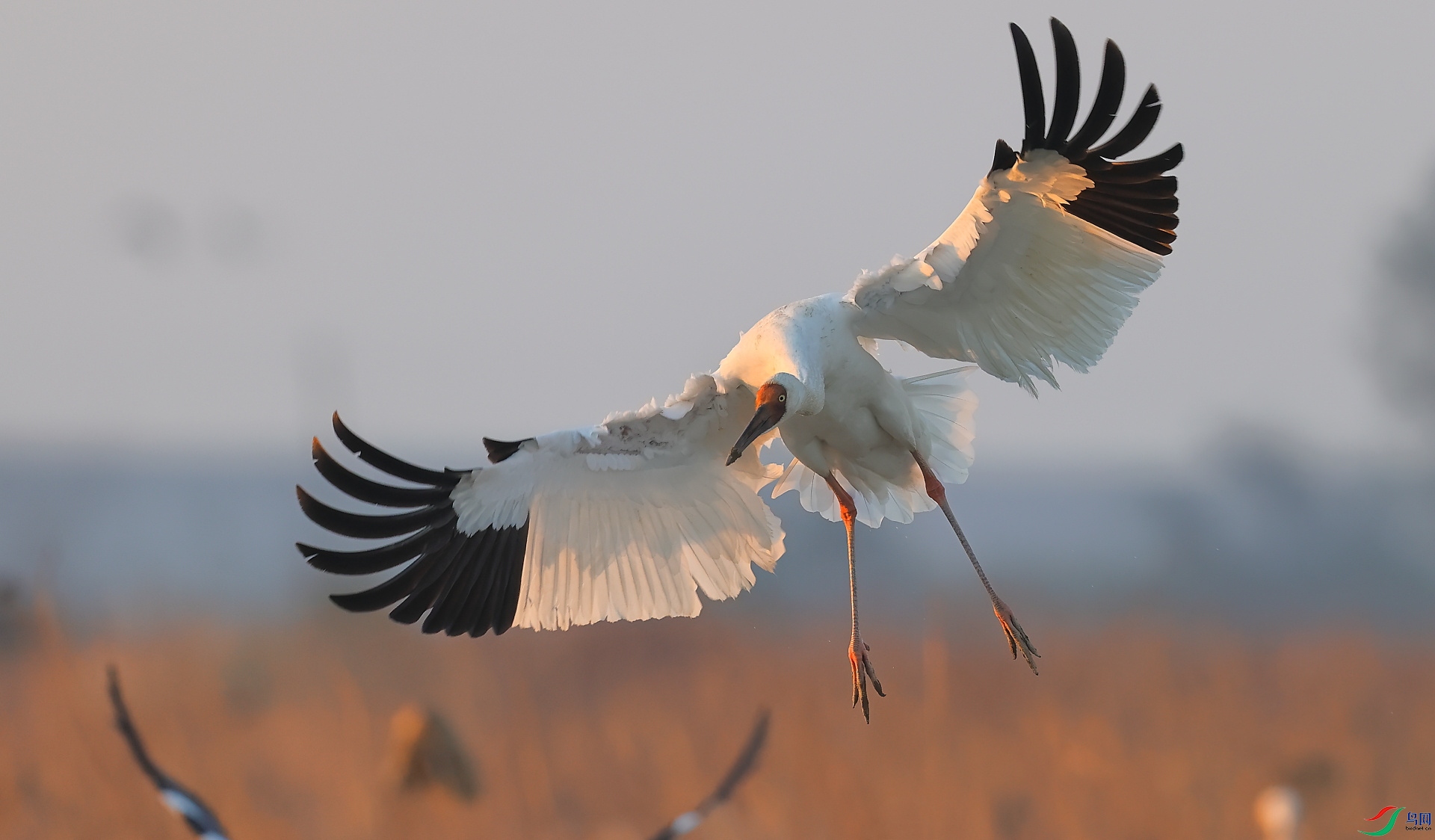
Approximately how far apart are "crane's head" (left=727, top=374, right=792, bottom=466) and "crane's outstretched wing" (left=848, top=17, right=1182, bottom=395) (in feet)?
1.82

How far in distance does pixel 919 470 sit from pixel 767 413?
1263 millimetres

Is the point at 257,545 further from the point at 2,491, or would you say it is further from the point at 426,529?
the point at 426,529

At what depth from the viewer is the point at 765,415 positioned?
4586 millimetres

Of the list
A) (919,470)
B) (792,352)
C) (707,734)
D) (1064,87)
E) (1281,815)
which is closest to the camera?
(1064,87)

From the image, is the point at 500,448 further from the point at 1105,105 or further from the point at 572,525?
the point at 1105,105

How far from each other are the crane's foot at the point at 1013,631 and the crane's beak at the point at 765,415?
118 centimetres

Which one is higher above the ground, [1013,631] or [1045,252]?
[1045,252]

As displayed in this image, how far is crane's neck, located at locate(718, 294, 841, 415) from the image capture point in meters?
4.66

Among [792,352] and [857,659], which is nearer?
[792,352]

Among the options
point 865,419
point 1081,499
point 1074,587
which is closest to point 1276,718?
point 1074,587

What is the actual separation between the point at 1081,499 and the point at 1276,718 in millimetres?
111491

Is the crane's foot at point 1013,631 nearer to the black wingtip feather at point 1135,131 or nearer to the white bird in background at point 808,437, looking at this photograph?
the white bird in background at point 808,437

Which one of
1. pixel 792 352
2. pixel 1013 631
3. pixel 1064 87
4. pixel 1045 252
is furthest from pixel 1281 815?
pixel 1064 87

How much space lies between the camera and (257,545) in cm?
1395
